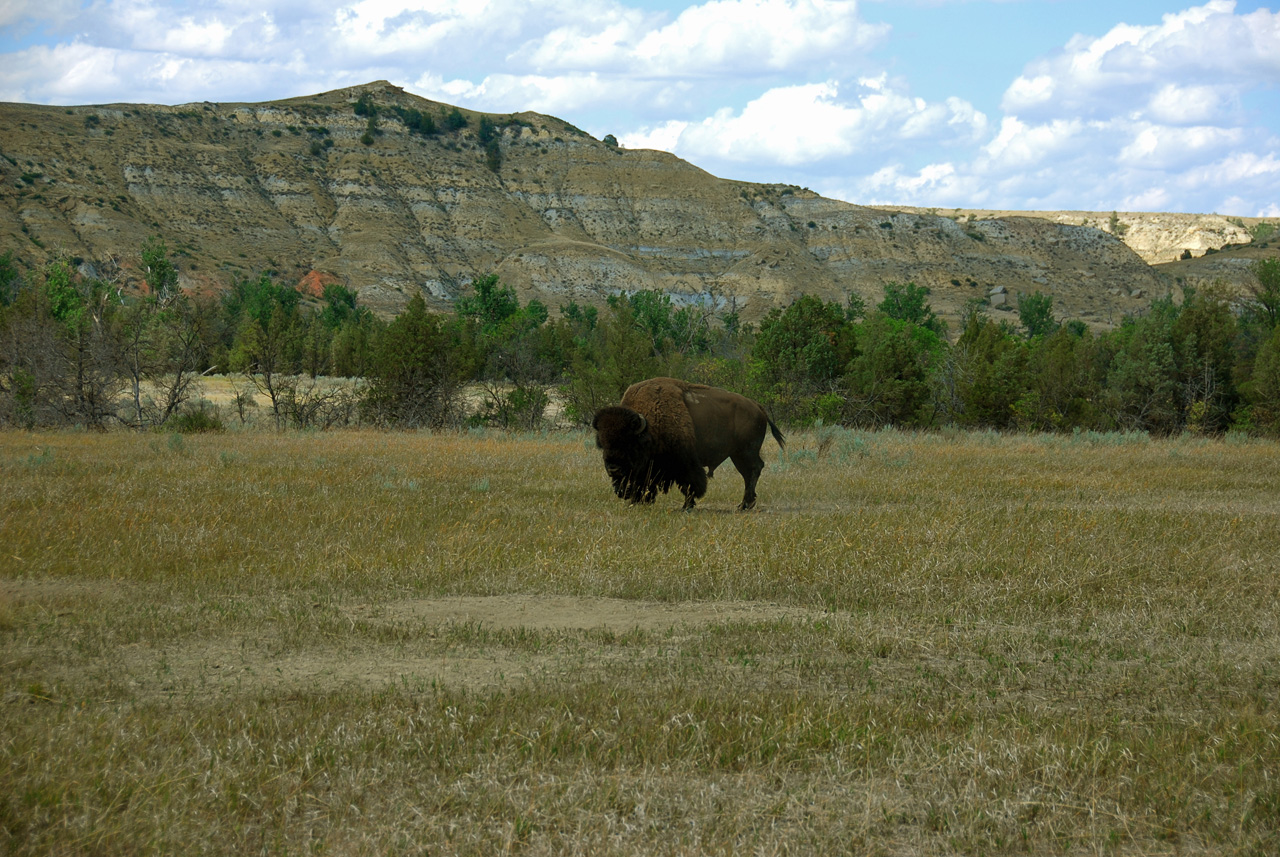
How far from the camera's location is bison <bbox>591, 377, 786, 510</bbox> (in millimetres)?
12719

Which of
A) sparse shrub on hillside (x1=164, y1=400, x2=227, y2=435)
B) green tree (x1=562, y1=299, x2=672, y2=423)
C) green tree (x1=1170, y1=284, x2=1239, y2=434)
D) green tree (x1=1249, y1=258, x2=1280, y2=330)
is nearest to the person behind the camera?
sparse shrub on hillside (x1=164, y1=400, x2=227, y2=435)

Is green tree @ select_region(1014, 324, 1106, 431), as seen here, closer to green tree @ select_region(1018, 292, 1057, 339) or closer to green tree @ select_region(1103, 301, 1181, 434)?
green tree @ select_region(1103, 301, 1181, 434)

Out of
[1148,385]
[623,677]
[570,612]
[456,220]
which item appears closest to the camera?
[623,677]

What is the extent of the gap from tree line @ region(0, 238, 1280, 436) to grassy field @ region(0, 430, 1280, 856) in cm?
1515

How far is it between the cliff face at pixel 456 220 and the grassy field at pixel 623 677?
3301 inches

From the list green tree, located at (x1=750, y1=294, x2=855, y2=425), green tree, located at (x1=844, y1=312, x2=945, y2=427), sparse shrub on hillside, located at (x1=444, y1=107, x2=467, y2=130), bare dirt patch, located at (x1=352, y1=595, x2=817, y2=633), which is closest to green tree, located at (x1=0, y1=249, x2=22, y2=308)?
green tree, located at (x1=750, y1=294, x2=855, y2=425)

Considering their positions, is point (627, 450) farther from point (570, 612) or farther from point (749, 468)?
point (570, 612)

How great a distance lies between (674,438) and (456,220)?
106126 millimetres

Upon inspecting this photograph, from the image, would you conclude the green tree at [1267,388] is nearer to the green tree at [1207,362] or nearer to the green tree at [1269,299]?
the green tree at [1207,362]

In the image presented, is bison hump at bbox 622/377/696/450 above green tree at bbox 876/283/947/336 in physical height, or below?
below

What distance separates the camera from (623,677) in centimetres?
579

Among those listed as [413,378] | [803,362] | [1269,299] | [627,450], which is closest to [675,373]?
[803,362]

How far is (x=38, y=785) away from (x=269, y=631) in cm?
281

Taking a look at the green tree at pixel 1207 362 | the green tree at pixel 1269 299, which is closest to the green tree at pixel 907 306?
the green tree at pixel 1269 299
